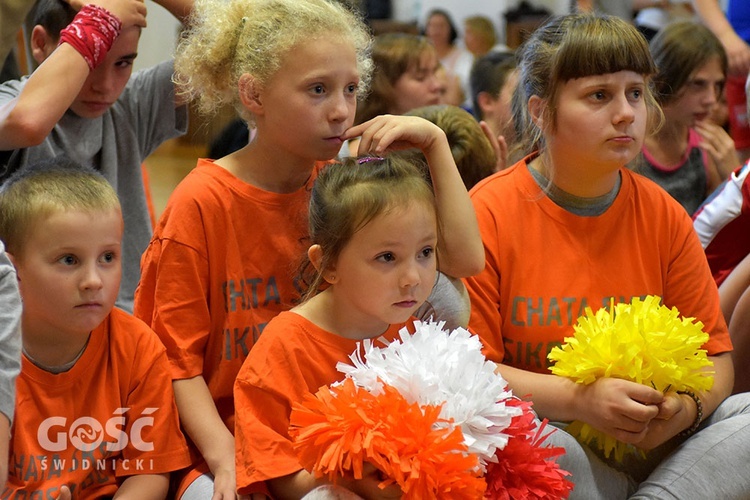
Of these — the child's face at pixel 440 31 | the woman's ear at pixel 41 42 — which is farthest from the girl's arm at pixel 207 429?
the child's face at pixel 440 31

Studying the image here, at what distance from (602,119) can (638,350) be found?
0.53 meters

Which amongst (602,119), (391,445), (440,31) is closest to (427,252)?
(391,445)

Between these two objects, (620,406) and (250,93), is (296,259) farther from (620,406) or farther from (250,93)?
(620,406)

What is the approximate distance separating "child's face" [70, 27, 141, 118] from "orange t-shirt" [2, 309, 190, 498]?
0.68 metres

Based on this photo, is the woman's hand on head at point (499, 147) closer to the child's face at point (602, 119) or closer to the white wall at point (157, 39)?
the child's face at point (602, 119)

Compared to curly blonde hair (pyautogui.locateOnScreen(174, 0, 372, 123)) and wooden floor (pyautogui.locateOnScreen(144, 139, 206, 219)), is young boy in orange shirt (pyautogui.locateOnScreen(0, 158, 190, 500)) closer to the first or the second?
curly blonde hair (pyautogui.locateOnScreen(174, 0, 372, 123))

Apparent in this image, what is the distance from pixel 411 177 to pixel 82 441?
31.2 inches

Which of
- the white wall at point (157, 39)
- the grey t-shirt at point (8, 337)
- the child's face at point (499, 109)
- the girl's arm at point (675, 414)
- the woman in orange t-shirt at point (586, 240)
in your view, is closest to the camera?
the grey t-shirt at point (8, 337)

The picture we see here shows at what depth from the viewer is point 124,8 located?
2.16 metres

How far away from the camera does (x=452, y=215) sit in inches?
74.2

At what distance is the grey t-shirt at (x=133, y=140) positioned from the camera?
2.44 metres

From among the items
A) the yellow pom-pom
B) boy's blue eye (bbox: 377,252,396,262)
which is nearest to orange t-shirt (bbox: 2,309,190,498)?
boy's blue eye (bbox: 377,252,396,262)

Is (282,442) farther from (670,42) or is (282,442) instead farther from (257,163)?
(670,42)

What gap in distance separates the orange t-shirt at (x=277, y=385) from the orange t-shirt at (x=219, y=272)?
0.21 metres
